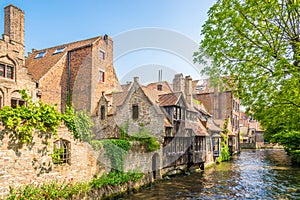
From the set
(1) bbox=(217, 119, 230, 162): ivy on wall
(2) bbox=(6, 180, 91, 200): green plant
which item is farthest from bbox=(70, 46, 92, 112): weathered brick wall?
(1) bbox=(217, 119, 230, 162): ivy on wall

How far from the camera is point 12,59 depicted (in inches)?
634

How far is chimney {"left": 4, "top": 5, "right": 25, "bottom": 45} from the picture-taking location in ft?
53.5

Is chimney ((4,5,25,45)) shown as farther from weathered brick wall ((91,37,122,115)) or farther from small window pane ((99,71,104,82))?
small window pane ((99,71,104,82))

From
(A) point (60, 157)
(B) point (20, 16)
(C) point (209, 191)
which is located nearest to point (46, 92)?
(B) point (20, 16)

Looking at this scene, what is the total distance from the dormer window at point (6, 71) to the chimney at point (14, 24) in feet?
6.47

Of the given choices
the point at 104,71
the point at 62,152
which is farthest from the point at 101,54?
the point at 62,152

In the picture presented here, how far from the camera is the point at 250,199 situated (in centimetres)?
1344

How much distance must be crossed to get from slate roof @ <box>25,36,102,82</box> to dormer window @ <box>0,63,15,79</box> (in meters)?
3.35

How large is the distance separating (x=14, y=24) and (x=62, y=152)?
10.8 metres

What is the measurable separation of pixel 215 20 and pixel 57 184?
9.65 m

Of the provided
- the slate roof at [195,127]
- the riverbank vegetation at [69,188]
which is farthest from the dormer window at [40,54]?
the riverbank vegetation at [69,188]

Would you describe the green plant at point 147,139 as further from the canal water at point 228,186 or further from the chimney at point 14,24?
the chimney at point 14,24

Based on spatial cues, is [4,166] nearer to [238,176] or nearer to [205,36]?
[205,36]

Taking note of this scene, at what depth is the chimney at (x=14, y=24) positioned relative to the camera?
1630cm
